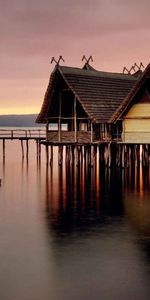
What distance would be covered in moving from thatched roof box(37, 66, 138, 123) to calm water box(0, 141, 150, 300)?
8.23 meters

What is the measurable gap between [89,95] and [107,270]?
92.5 ft

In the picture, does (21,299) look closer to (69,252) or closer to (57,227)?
(69,252)

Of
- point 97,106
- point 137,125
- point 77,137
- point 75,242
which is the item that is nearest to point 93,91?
point 97,106

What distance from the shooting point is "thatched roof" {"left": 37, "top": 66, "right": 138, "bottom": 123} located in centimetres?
4253

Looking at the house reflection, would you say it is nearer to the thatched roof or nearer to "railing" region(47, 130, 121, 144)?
"railing" region(47, 130, 121, 144)

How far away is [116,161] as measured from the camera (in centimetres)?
4753

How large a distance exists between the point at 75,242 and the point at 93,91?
2566cm

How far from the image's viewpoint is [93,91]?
44.2 meters

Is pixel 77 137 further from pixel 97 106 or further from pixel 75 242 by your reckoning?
pixel 75 242

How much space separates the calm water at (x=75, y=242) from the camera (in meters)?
14.9

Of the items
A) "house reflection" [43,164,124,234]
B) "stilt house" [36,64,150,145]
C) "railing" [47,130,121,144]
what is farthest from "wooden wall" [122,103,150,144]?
"house reflection" [43,164,124,234]

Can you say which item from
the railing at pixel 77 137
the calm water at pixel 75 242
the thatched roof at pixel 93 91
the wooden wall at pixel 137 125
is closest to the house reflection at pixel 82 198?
the calm water at pixel 75 242

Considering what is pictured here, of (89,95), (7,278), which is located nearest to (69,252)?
(7,278)

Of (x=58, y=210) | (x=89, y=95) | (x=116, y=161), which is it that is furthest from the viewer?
(x=116, y=161)
